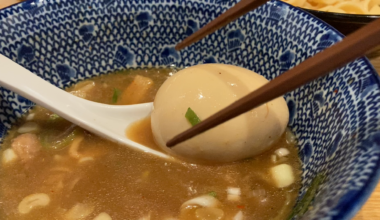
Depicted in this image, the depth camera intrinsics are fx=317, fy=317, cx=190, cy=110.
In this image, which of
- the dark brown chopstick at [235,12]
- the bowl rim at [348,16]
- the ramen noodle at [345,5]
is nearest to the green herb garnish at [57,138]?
the dark brown chopstick at [235,12]

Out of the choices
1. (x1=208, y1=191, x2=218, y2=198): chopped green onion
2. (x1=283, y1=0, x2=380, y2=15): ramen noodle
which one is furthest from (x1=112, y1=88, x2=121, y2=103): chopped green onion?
(x1=283, y1=0, x2=380, y2=15): ramen noodle

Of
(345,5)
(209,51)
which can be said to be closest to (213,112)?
(209,51)

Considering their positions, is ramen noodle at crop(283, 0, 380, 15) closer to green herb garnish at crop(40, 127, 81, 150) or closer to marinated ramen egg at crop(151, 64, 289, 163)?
marinated ramen egg at crop(151, 64, 289, 163)

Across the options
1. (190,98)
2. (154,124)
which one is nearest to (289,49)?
(190,98)

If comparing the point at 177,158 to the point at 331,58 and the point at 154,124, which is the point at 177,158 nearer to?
the point at 154,124

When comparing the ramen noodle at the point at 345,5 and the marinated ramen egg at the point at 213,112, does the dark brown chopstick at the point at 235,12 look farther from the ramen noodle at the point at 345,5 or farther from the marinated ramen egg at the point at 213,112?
the ramen noodle at the point at 345,5

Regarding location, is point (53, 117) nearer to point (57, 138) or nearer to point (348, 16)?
point (57, 138)

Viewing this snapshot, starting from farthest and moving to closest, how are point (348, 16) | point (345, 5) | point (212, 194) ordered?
point (345, 5)
point (348, 16)
point (212, 194)
